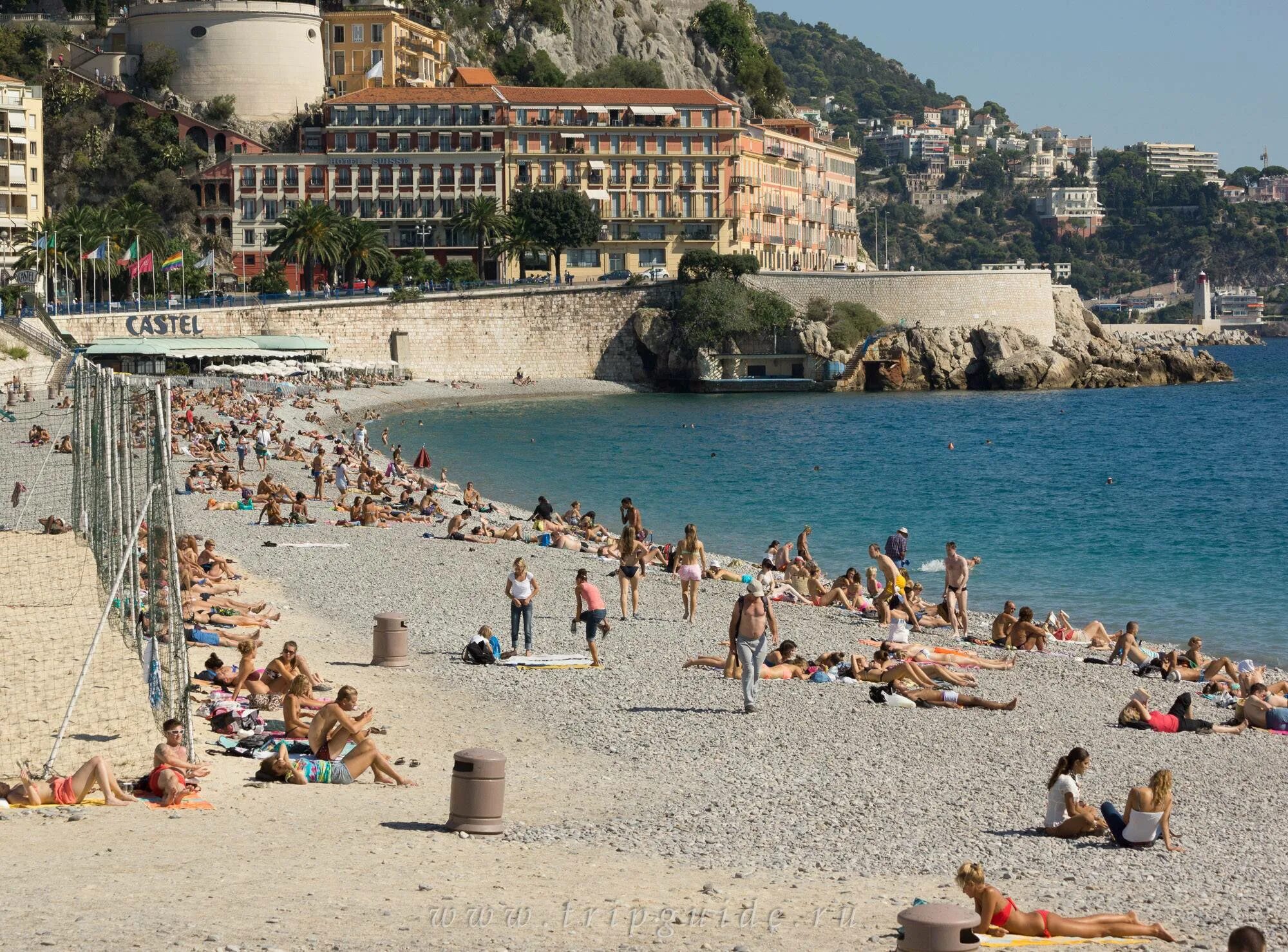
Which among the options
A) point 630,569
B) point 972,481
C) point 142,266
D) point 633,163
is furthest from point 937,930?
point 633,163

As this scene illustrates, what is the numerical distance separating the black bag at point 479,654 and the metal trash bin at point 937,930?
399 inches

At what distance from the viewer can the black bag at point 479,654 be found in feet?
62.8

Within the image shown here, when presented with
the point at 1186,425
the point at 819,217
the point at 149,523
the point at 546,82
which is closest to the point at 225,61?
the point at 546,82

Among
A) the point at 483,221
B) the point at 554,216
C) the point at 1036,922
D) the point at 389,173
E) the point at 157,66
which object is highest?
the point at 157,66

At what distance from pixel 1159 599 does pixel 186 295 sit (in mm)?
56554

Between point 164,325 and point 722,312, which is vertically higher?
point 722,312

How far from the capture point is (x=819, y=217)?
10394 cm

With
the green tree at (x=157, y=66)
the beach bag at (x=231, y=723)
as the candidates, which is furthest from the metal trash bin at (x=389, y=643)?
the green tree at (x=157, y=66)

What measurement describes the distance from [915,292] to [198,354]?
36829 mm

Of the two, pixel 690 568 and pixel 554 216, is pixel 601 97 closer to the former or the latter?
pixel 554 216

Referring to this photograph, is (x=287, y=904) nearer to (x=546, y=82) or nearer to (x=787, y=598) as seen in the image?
(x=787, y=598)

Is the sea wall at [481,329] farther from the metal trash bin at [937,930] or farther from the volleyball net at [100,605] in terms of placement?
the metal trash bin at [937,930]

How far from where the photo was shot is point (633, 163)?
8881 centimetres

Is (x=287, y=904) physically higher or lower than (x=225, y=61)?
lower
